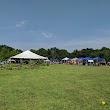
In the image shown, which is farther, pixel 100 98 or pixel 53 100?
pixel 100 98

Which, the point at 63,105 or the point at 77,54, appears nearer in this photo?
the point at 63,105

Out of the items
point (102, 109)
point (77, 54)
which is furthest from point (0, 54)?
point (102, 109)

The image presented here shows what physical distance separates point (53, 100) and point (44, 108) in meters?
1.18

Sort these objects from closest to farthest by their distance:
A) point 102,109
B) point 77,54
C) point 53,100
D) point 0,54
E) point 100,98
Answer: point 102,109, point 53,100, point 100,98, point 0,54, point 77,54

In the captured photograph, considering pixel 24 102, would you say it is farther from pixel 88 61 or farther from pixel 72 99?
pixel 88 61

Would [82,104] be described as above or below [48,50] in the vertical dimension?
below

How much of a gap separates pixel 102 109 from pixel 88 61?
212 ft

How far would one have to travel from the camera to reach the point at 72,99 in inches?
332

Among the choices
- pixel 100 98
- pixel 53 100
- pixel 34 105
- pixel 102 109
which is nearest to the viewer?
pixel 102 109

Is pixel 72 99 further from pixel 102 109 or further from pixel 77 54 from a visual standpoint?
pixel 77 54

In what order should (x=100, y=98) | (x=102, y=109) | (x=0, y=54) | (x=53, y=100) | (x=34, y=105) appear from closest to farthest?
(x=102, y=109), (x=34, y=105), (x=53, y=100), (x=100, y=98), (x=0, y=54)

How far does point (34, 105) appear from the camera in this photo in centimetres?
737

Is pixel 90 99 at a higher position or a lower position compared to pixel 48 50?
lower

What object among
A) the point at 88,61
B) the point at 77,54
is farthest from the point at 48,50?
the point at 88,61
